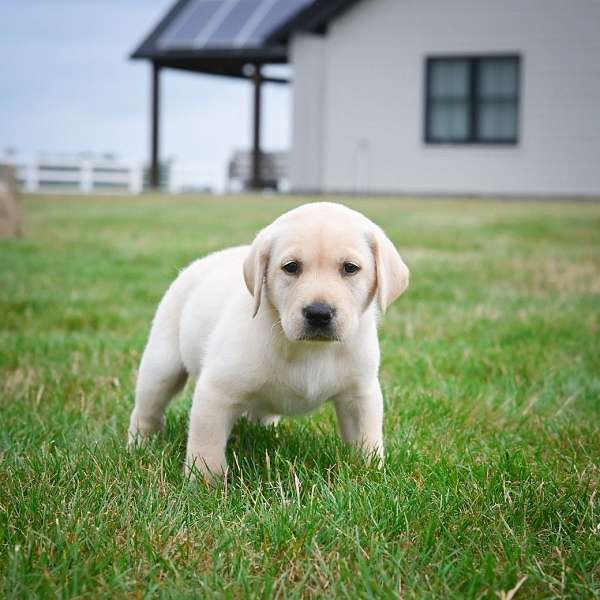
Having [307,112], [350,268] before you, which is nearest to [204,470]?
[350,268]

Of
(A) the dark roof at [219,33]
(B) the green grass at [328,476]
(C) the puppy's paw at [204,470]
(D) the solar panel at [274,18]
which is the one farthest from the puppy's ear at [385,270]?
(D) the solar panel at [274,18]

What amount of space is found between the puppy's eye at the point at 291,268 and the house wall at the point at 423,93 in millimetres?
17336

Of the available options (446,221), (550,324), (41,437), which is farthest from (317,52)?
(41,437)

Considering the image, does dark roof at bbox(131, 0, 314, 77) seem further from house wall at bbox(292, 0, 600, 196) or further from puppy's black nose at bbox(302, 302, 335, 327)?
puppy's black nose at bbox(302, 302, 335, 327)

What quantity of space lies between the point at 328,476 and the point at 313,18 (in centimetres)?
1808

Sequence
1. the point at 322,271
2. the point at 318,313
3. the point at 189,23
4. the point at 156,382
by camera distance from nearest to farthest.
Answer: the point at 318,313 < the point at 322,271 < the point at 156,382 < the point at 189,23

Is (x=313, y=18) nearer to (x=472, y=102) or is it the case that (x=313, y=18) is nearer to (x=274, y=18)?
(x=274, y=18)

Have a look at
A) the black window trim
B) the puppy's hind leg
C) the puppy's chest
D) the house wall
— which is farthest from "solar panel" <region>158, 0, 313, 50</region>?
the puppy's chest

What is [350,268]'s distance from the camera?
2836 millimetres

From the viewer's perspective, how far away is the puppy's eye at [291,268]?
2820 millimetres

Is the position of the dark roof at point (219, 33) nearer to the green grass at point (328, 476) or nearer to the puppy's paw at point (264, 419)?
the green grass at point (328, 476)

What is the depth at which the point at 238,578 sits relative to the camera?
7.20 ft

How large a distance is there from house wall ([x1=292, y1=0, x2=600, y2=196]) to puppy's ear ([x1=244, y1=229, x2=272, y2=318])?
17.3m

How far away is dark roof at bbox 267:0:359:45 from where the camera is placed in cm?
1967
